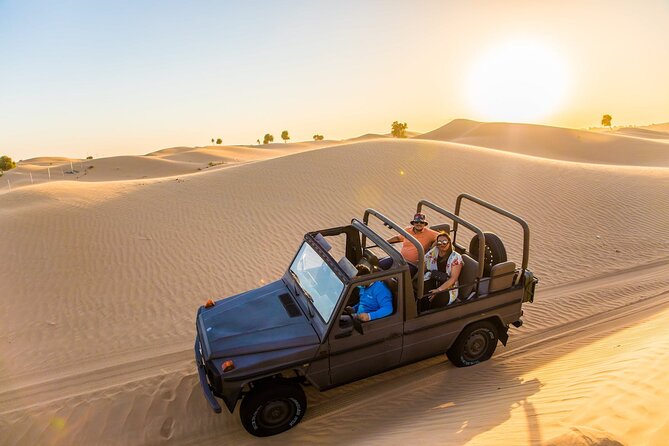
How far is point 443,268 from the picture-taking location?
19.6 ft

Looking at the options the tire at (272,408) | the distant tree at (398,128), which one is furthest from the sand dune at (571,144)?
the tire at (272,408)

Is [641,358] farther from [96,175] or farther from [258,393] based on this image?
[96,175]

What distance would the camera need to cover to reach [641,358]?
4.55m

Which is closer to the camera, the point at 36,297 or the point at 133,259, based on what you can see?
the point at 36,297

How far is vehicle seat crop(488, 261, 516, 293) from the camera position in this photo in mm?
5500

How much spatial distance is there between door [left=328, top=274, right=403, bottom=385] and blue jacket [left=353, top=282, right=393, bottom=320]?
0.06 m

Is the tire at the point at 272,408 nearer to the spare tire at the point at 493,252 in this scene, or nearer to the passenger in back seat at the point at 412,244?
the passenger in back seat at the point at 412,244

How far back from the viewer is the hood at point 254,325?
176 inches

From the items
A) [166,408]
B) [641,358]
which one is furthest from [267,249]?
[641,358]

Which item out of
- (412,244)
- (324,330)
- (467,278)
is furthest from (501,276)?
(324,330)

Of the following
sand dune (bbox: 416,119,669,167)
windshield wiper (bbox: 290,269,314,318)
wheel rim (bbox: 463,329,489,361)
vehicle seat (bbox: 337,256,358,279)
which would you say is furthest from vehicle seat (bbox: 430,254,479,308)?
sand dune (bbox: 416,119,669,167)

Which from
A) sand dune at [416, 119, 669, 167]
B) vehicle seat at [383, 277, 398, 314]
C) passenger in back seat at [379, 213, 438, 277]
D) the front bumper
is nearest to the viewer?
the front bumper

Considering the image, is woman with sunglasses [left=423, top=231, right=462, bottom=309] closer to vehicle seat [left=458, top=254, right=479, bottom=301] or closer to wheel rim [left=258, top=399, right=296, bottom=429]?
vehicle seat [left=458, top=254, right=479, bottom=301]

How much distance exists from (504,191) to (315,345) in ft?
40.5
